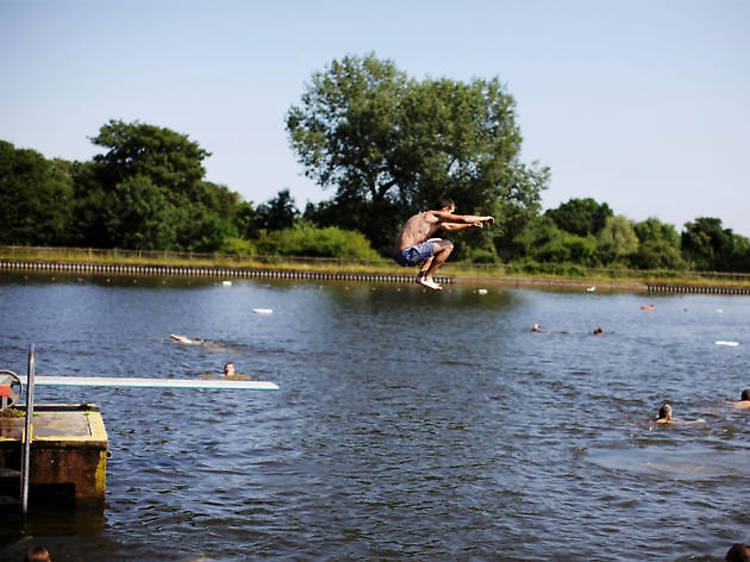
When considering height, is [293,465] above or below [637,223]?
below

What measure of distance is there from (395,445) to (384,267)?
261 feet

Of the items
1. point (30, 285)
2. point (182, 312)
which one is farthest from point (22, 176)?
point (182, 312)

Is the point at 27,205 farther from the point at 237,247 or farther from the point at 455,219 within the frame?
the point at 455,219

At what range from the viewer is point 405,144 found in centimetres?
10194

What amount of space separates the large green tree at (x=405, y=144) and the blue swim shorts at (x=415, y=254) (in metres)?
83.7

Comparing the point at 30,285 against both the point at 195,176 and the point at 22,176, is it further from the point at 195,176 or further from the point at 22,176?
the point at 195,176

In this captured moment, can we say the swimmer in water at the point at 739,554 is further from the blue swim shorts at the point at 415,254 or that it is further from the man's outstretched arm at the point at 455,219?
the blue swim shorts at the point at 415,254

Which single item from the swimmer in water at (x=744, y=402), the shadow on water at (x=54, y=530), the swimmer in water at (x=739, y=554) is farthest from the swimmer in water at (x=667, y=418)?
the shadow on water at (x=54, y=530)

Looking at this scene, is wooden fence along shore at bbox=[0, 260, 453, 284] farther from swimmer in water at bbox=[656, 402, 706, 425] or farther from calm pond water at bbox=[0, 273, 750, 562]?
swimmer in water at bbox=[656, 402, 706, 425]

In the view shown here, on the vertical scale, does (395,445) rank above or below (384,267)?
below

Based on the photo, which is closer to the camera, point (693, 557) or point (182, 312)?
point (693, 557)

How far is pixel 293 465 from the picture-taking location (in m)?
21.8

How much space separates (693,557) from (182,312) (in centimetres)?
4515

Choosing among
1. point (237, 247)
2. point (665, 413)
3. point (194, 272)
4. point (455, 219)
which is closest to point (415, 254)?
point (455, 219)
